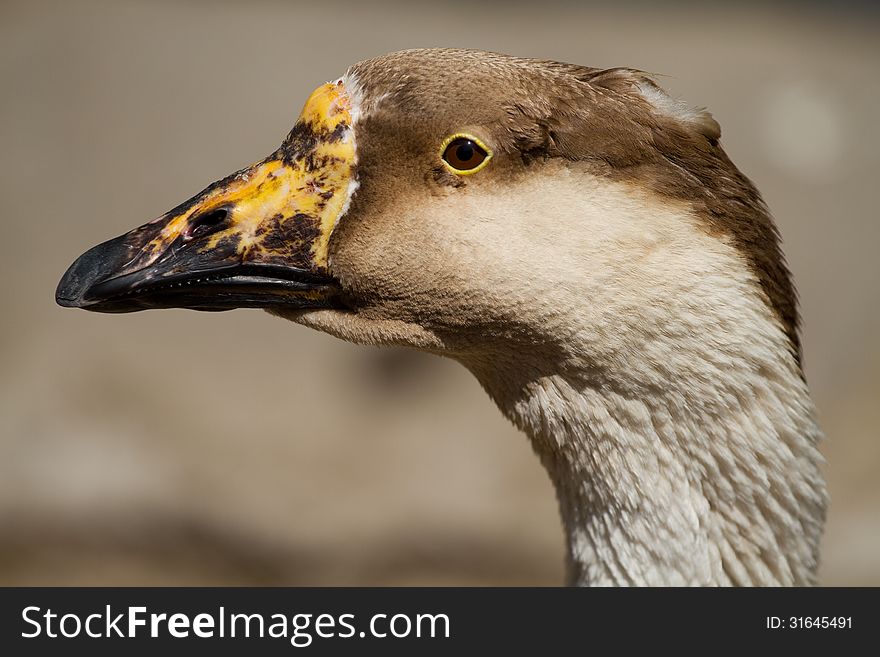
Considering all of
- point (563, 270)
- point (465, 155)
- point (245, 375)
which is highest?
point (245, 375)

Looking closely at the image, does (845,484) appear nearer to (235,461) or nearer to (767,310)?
(235,461)

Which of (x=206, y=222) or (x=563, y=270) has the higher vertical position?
(x=206, y=222)

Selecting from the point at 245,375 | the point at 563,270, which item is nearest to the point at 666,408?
the point at 563,270

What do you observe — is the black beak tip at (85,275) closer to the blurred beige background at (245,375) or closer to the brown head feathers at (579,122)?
the brown head feathers at (579,122)

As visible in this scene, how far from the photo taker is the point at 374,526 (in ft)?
22.1

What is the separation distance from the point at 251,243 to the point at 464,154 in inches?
25.1

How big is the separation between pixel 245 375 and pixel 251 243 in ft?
16.0

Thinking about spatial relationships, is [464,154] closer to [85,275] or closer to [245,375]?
[85,275]

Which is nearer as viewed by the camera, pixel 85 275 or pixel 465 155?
pixel 465 155

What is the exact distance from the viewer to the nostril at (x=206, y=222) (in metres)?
2.64

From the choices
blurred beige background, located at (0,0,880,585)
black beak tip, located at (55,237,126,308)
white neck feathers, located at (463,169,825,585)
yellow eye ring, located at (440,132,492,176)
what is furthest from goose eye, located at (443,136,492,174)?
blurred beige background, located at (0,0,880,585)

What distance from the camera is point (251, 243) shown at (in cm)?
260

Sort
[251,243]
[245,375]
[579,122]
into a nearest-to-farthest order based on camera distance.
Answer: [579,122] < [251,243] < [245,375]

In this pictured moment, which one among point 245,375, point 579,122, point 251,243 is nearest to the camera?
point 579,122
